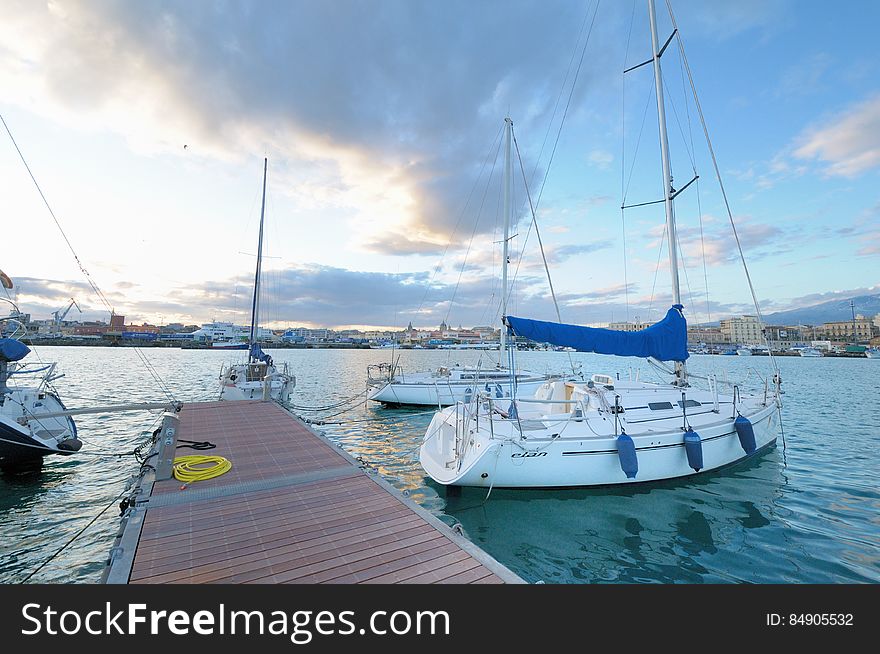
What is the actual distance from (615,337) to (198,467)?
1026cm

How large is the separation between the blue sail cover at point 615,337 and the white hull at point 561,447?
142 cm

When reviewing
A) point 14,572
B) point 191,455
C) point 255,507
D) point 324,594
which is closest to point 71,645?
point 324,594

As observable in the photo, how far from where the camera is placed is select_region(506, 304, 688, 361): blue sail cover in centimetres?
975

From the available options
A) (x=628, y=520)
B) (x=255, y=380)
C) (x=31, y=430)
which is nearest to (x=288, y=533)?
(x=628, y=520)

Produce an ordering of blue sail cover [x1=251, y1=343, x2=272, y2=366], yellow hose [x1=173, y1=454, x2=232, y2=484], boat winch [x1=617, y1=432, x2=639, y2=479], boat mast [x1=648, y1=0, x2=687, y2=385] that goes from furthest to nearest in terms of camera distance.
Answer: blue sail cover [x1=251, y1=343, x2=272, y2=366] → boat mast [x1=648, y1=0, x2=687, y2=385] → boat winch [x1=617, y1=432, x2=639, y2=479] → yellow hose [x1=173, y1=454, x2=232, y2=484]

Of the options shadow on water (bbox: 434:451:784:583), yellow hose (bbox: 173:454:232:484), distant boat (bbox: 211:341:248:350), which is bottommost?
shadow on water (bbox: 434:451:784:583)

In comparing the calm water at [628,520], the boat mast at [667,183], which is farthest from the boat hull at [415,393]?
the boat mast at [667,183]

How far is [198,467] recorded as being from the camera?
7578 millimetres

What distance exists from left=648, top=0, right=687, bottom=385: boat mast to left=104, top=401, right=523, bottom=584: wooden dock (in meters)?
10.9

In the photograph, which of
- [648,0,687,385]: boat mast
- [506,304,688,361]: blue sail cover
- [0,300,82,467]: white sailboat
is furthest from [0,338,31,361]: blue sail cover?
[648,0,687,385]: boat mast

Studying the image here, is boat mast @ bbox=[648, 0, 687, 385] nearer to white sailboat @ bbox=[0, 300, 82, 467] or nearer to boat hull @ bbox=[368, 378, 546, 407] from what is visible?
boat hull @ bbox=[368, 378, 546, 407]

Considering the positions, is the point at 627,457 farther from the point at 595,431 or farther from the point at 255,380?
the point at 255,380

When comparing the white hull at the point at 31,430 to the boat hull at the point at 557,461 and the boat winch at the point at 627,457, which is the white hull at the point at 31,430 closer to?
the boat hull at the point at 557,461

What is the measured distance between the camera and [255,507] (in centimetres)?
597
